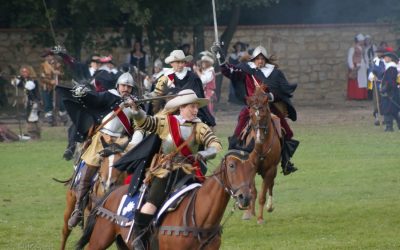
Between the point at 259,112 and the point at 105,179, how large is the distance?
2.84m

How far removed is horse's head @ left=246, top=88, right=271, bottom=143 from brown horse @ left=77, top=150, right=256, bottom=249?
15.7ft

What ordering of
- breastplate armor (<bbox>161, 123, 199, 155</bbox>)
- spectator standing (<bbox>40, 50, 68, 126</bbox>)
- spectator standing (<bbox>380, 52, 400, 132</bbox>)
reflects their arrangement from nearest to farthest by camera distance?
breastplate armor (<bbox>161, 123, 199, 155</bbox>), spectator standing (<bbox>380, 52, 400, 132</bbox>), spectator standing (<bbox>40, 50, 68, 126</bbox>)

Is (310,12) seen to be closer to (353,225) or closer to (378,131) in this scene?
(378,131)

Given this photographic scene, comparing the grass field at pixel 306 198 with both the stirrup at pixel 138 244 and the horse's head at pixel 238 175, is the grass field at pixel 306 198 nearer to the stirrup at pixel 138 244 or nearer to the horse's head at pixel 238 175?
the stirrup at pixel 138 244

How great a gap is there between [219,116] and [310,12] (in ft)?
27.4

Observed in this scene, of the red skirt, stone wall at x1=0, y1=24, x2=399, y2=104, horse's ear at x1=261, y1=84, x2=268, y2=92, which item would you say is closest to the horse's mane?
horse's ear at x1=261, y1=84, x2=268, y2=92

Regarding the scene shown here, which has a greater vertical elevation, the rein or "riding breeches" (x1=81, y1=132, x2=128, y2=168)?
"riding breeches" (x1=81, y1=132, x2=128, y2=168)

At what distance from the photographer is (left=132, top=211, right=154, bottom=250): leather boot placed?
1027 cm

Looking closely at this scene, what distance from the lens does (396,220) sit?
50.1 feet

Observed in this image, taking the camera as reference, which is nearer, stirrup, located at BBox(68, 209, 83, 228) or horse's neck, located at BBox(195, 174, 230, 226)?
horse's neck, located at BBox(195, 174, 230, 226)

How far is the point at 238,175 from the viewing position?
9516 mm

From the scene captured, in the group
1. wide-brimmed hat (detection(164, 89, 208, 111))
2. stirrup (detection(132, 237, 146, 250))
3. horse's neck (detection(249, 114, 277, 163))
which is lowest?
horse's neck (detection(249, 114, 277, 163))

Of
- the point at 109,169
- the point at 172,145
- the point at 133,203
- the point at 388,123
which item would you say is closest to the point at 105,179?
the point at 109,169

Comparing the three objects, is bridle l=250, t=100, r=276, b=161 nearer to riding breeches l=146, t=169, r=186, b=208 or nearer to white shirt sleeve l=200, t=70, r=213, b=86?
riding breeches l=146, t=169, r=186, b=208
